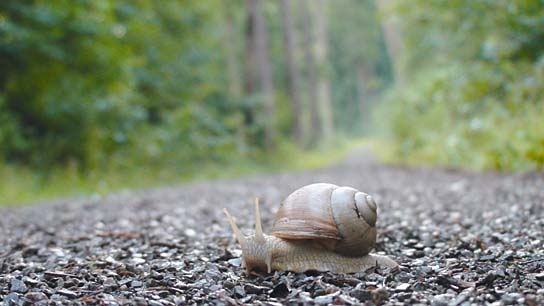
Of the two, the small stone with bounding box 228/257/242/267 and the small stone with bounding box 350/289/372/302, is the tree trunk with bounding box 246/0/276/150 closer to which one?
the small stone with bounding box 228/257/242/267

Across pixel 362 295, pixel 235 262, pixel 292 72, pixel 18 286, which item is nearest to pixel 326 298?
pixel 362 295

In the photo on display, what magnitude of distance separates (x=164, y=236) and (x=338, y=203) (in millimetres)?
1424

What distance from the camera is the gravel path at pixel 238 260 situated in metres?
2.19

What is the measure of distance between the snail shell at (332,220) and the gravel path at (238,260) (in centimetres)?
17

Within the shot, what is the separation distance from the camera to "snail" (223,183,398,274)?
2.60 metres

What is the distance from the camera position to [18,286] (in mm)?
2301

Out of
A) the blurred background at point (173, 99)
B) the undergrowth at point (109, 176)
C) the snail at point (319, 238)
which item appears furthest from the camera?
the blurred background at point (173, 99)

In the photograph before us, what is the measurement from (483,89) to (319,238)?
8407mm

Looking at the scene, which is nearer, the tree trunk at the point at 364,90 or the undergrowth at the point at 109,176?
the undergrowth at the point at 109,176

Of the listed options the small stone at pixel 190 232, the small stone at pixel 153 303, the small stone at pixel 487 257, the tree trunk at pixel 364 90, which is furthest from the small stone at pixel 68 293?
the tree trunk at pixel 364 90

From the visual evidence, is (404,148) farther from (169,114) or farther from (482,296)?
(482,296)

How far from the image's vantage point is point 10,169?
28.3 feet

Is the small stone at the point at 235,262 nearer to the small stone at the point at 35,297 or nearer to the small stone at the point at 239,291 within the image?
the small stone at the point at 239,291

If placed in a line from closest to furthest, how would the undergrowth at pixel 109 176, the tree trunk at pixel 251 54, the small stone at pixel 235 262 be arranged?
the small stone at pixel 235 262 < the undergrowth at pixel 109 176 < the tree trunk at pixel 251 54
